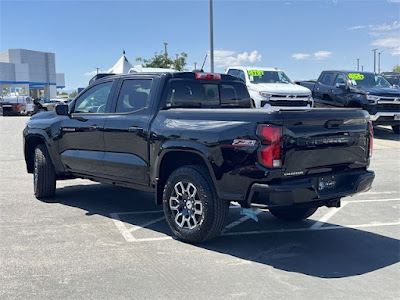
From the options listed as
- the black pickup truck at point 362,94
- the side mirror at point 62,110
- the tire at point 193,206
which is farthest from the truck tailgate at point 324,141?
the black pickup truck at point 362,94

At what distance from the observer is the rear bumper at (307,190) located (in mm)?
4309

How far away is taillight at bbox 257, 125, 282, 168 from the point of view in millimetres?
4297

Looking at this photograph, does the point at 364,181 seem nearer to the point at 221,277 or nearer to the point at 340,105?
the point at 221,277

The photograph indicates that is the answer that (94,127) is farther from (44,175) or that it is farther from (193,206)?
(193,206)

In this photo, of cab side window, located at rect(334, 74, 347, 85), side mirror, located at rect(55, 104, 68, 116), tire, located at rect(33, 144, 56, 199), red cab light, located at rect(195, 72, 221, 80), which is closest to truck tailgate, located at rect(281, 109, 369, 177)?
red cab light, located at rect(195, 72, 221, 80)

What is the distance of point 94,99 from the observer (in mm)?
6535

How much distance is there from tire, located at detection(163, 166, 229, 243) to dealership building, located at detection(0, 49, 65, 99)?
66622mm

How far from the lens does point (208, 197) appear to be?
15.7 feet

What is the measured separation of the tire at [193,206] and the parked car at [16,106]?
34.7 m

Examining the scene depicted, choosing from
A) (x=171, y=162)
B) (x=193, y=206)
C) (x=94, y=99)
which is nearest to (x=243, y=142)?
(x=193, y=206)

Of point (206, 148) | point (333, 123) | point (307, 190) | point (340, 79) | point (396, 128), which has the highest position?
point (340, 79)

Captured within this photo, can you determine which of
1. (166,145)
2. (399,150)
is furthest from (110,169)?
(399,150)

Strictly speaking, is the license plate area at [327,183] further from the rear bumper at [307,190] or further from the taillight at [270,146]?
the taillight at [270,146]

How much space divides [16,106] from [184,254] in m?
35.3
